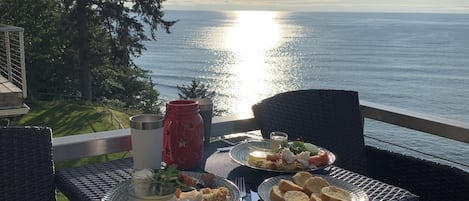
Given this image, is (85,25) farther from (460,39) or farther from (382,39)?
(460,39)

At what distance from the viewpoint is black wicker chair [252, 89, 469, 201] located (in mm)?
2016

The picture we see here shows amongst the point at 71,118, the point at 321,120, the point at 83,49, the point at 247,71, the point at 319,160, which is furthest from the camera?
the point at 247,71

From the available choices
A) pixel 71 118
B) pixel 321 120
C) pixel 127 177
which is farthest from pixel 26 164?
pixel 71 118

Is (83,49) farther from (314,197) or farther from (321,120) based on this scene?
(314,197)

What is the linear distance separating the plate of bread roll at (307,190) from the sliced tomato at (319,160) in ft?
0.43

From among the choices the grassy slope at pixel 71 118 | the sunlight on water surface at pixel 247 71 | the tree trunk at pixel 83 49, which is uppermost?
the tree trunk at pixel 83 49

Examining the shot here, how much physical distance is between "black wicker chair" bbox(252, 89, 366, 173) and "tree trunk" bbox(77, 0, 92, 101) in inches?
646

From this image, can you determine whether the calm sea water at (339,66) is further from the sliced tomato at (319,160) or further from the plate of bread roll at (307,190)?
the plate of bread roll at (307,190)

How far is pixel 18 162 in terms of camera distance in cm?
146

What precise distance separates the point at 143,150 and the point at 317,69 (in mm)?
38181

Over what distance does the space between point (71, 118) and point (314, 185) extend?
15064 millimetres

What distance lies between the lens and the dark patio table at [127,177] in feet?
4.47

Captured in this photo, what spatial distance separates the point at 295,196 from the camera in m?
1.24

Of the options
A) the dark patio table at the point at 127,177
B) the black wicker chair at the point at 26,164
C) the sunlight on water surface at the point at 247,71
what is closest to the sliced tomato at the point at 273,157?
the dark patio table at the point at 127,177
